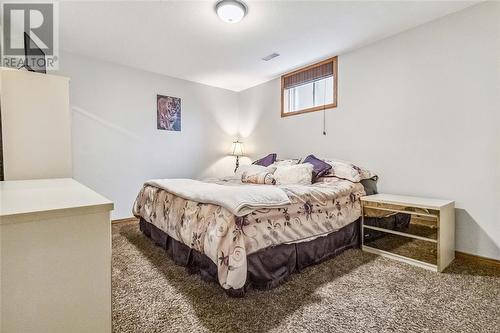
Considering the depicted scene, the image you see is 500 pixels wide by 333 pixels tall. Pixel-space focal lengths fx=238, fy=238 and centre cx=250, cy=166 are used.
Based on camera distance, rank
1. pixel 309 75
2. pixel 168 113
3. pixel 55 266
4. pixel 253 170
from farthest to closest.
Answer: pixel 168 113
pixel 309 75
pixel 253 170
pixel 55 266

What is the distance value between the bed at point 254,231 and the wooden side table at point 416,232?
0.17 m

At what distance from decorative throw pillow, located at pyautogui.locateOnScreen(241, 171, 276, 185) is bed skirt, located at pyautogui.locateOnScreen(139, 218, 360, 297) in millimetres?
942

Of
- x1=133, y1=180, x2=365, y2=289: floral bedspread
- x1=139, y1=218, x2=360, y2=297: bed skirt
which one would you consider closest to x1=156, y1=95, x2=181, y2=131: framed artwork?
x1=133, y1=180, x2=365, y2=289: floral bedspread

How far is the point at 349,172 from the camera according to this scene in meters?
2.70

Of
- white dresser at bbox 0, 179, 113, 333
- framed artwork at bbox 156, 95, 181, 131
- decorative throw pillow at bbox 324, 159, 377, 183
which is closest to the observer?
white dresser at bbox 0, 179, 113, 333

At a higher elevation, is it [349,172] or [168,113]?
[168,113]

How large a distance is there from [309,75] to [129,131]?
2846mm

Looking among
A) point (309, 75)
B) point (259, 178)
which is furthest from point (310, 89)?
point (259, 178)

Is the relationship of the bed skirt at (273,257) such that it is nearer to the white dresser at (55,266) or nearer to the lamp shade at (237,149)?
the white dresser at (55,266)

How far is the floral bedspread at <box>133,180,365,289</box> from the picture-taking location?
1541 mm

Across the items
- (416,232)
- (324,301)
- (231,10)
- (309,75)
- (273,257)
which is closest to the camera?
(324,301)

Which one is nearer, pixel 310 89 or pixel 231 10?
pixel 231 10

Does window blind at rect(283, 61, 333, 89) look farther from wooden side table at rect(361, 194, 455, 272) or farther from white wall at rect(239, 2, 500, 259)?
wooden side table at rect(361, 194, 455, 272)

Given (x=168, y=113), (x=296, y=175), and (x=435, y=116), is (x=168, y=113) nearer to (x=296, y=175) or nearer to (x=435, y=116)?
(x=296, y=175)
